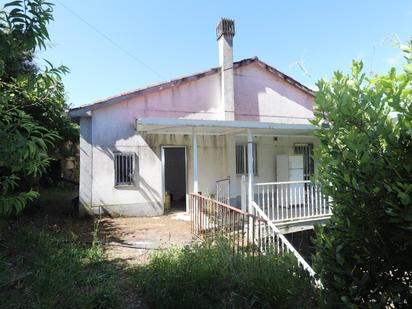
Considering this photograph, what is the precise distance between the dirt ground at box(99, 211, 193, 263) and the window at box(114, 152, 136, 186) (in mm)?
1256

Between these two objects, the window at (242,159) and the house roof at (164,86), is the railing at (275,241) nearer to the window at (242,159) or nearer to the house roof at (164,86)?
the window at (242,159)

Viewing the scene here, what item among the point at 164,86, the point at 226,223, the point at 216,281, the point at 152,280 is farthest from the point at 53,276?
the point at 164,86

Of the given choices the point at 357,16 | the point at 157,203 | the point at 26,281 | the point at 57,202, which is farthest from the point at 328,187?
→ the point at 57,202

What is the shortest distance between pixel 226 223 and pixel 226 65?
22.9ft

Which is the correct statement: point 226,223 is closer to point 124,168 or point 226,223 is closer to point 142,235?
point 142,235

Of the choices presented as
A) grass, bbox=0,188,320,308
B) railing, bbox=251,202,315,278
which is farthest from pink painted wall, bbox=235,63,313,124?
grass, bbox=0,188,320,308

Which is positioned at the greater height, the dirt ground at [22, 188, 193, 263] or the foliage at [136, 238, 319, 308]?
the foliage at [136, 238, 319, 308]

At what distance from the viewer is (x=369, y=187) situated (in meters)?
1.79

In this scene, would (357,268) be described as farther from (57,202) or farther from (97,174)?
(57,202)

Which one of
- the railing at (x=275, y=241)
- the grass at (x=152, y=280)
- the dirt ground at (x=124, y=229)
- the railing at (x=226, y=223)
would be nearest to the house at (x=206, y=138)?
the dirt ground at (x=124, y=229)

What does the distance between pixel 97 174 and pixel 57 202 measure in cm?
393

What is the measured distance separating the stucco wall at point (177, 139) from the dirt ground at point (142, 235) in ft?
2.43

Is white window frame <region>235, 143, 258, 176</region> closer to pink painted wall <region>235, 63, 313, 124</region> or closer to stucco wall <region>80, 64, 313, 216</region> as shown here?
stucco wall <region>80, 64, 313, 216</region>

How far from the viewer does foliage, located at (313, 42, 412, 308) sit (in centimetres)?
173
